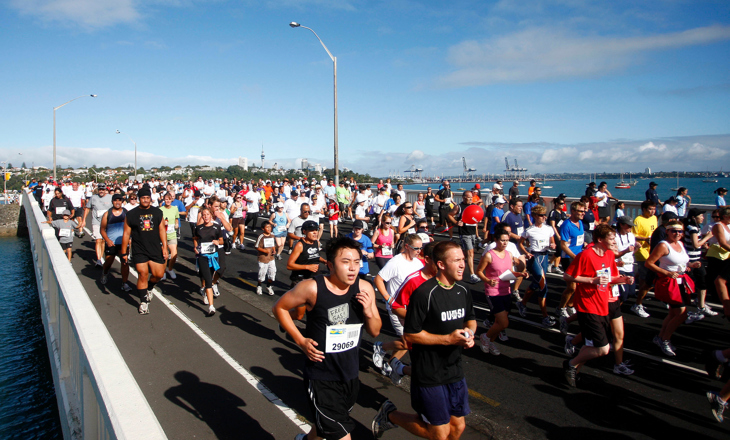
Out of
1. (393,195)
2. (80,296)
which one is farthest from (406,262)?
(393,195)

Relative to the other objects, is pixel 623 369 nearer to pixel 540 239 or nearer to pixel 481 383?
pixel 481 383

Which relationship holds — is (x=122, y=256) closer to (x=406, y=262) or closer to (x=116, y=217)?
(x=116, y=217)

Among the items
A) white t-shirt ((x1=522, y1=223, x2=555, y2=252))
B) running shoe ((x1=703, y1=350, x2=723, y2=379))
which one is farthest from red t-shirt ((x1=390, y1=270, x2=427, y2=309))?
white t-shirt ((x1=522, y1=223, x2=555, y2=252))

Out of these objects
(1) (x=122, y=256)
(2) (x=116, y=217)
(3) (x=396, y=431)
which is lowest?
(3) (x=396, y=431)

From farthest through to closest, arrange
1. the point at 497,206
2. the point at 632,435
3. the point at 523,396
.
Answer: the point at 497,206
the point at 523,396
the point at 632,435

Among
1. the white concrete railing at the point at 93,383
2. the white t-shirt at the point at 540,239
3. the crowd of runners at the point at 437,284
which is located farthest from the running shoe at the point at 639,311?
the white concrete railing at the point at 93,383

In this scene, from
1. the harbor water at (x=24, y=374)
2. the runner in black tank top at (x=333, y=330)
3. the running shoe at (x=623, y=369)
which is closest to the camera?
the runner in black tank top at (x=333, y=330)

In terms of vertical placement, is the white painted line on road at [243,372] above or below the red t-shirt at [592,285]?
below

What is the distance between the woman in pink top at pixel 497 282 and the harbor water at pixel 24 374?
5.70m

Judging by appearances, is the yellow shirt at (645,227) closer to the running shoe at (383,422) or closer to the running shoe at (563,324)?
the running shoe at (563,324)

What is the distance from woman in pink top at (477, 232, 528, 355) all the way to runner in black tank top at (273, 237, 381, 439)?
300cm

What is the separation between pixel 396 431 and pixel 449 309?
1748 millimetres

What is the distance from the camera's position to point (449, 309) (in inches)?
145

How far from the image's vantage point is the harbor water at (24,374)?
601cm
